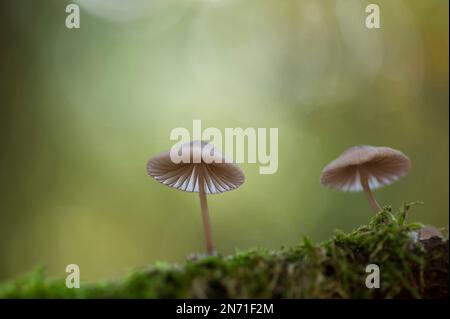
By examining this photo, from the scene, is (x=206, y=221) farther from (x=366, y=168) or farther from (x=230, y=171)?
(x=366, y=168)

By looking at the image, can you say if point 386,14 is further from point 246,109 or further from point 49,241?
point 49,241

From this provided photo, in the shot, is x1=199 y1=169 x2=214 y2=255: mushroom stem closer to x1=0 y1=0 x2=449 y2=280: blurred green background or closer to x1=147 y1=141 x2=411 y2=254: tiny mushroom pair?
x1=147 y1=141 x2=411 y2=254: tiny mushroom pair

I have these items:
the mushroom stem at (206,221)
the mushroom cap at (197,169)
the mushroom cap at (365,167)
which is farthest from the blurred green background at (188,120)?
the mushroom stem at (206,221)

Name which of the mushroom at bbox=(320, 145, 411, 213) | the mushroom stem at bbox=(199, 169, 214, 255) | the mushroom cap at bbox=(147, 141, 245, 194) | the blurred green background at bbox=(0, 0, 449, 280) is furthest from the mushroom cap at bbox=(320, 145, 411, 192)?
the blurred green background at bbox=(0, 0, 449, 280)

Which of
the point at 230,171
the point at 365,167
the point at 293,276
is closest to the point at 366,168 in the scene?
the point at 365,167

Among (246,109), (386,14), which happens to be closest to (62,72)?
(246,109)

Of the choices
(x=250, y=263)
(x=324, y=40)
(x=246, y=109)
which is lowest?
(x=250, y=263)
